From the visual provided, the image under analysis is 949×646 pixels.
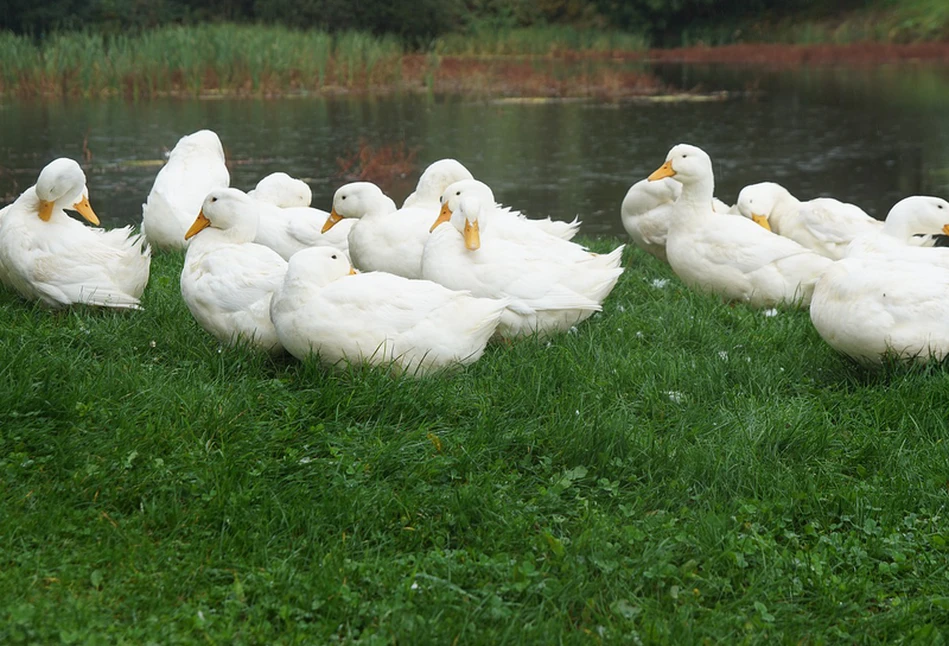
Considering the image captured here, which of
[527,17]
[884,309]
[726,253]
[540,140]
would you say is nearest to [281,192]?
[726,253]

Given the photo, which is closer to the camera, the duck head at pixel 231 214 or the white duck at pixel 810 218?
the duck head at pixel 231 214

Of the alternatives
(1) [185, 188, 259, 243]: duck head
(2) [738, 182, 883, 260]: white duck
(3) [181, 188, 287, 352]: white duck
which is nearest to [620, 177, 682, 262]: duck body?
(2) [738, 182, 883, 260]: white duck

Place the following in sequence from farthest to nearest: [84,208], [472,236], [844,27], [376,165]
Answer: [844,27] < [376,165] < [84,208] < [472,236]

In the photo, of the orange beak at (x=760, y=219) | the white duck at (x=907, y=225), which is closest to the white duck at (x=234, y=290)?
the white duck at (x=907, y=225)

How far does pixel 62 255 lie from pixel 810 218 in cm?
478

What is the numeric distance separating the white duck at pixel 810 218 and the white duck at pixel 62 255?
14.0 feet

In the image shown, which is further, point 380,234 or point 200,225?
point 380,234

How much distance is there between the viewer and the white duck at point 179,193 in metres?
7.48

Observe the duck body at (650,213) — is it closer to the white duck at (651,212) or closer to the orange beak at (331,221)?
the white duck at (651,212)

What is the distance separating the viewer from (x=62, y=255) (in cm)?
548

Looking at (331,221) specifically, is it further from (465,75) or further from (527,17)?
(527,17)

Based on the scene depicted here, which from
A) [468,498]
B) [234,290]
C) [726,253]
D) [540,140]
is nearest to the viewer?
[468,498]

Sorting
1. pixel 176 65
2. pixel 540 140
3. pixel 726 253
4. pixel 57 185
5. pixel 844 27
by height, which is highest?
pixel 844 27

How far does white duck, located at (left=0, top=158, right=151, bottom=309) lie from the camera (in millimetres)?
5441
